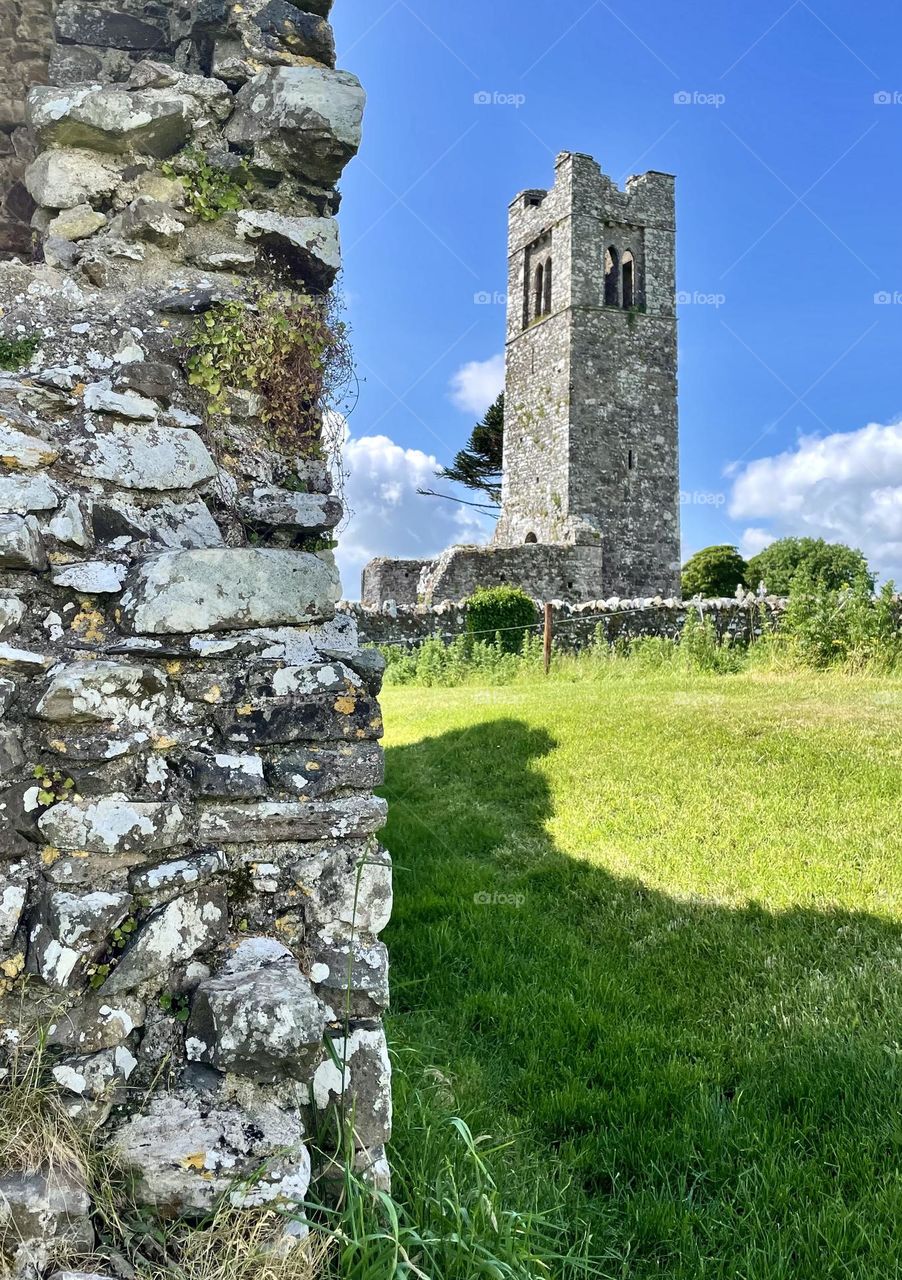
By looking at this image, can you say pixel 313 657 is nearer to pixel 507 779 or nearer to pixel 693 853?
pixel 693 853

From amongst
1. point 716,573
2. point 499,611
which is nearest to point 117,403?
point 499,611

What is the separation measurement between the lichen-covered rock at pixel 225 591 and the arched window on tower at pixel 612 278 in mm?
24416

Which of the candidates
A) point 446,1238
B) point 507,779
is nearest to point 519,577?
point 507,779

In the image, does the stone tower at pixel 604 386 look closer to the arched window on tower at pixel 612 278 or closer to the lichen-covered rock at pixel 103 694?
the arched window on tower at pixel 612 278

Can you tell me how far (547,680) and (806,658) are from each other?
11.1ft

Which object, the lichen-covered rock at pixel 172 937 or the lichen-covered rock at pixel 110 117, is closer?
the lichen-covered rock at pixel 172 937

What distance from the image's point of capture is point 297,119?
2.68m

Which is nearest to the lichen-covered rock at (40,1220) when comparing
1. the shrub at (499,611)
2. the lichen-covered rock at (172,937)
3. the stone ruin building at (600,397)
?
the lichen-covered rock at (172,937)

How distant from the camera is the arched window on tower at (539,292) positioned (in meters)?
25.2

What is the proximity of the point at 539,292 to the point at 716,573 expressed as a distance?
61.4 feet

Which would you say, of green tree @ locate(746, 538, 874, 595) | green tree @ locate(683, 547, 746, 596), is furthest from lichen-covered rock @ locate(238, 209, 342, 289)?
green tree @ locate(683, 547, 746, 596)

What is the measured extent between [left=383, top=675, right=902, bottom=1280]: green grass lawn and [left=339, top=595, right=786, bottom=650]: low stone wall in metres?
5.48

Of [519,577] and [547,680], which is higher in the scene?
[519,577]

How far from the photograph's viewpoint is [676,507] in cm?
2395
